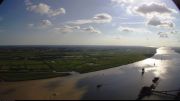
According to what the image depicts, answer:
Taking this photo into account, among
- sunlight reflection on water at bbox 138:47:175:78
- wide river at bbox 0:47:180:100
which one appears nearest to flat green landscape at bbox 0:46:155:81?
wide river at bbox 0:47:180:100

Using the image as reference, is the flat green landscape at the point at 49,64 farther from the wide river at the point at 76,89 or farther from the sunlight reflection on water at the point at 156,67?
the sunlight reflection on water at the point at 156,67

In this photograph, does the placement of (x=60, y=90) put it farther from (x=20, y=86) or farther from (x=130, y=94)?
(x=130, y=94)

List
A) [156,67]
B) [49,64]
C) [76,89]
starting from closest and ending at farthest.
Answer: [76,89] < [49,64] < [156,67]

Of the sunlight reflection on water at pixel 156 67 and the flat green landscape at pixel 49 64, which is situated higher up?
the flat green landscape at pixel 49 64

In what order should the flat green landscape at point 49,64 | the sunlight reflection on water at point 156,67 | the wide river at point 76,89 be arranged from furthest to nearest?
the sunlight reflection on water at point 156,67
the flat green landscape at point 49,64
the wide river at point 76,89

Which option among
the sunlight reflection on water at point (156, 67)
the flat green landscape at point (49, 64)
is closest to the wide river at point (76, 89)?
the flat green landscape at point (49, 64)

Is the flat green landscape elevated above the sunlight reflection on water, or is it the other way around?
the flat green landscape

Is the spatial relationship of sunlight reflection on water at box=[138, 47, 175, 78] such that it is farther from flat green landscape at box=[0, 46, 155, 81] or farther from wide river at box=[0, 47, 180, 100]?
wide river at box=[0, 47, 180, 100]

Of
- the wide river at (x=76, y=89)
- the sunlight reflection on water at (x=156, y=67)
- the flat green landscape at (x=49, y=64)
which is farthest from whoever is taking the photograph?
the sunlight reflection on water at (x=156, y=67)

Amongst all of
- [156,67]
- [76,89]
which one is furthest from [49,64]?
[156,67]

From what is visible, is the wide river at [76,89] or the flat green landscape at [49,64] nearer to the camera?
the wide river at [76,89]

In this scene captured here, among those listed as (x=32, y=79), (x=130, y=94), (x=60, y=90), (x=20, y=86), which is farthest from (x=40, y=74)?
(x=130, y=94)

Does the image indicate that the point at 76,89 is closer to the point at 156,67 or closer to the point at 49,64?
the point at 49,64
